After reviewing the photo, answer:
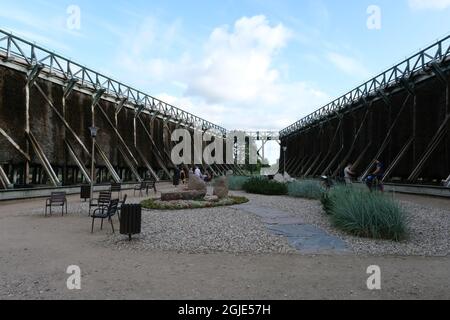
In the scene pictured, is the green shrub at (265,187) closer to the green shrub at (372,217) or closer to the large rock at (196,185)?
the large rock at (196,185)

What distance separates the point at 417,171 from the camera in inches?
814

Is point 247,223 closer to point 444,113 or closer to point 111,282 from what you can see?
point 111,282

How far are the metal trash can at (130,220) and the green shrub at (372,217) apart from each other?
4.93m

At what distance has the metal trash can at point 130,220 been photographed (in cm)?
825

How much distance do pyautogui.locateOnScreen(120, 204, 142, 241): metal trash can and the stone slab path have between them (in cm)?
322

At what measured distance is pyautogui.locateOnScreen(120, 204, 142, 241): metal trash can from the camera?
8250 millimetres

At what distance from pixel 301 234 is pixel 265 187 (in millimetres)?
11822

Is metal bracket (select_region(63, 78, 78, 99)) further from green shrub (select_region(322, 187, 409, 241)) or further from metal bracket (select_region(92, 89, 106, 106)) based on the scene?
green shrub (select_region(322, 187, 409, 241))

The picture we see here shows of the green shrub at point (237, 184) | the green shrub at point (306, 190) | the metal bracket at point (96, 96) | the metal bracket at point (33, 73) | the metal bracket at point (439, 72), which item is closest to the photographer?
the green shrub at point (306, 190)

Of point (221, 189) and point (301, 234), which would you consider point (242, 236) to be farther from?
point (221, 189)

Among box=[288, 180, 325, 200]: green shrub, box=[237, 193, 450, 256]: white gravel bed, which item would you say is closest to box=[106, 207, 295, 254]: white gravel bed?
box=[237, 193, 450, 256]: white gravel bed

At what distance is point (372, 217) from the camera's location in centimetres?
879

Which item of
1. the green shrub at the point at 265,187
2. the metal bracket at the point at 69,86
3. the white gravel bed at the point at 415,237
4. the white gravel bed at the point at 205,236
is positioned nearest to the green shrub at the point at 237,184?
the green shrub at the point at 265,187
